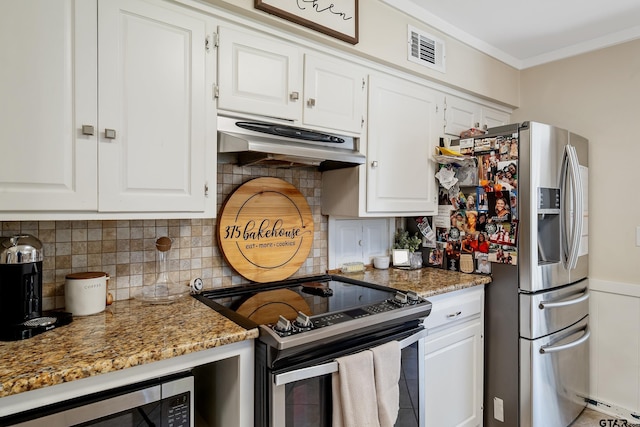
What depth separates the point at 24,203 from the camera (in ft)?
3.80

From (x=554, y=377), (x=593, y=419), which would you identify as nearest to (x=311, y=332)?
(x=554, y=377)

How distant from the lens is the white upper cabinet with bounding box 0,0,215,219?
115cm

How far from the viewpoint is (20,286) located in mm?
1204

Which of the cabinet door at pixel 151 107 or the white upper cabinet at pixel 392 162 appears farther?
the white upper cabinet at pixel 392 162

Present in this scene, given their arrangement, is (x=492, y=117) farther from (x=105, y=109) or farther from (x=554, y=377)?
(x=105, y=109)

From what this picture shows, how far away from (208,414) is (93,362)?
668mm

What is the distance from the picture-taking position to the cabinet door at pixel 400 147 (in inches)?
82.7

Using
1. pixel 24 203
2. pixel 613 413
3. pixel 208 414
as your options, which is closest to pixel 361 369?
pixel 208 414

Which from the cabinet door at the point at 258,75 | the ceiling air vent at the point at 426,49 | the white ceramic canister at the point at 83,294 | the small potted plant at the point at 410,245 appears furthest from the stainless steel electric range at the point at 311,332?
the ceiling air vent at the point at 426,49

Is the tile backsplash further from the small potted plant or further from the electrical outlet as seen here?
the electrical outlet

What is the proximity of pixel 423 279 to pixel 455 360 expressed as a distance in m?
0.47

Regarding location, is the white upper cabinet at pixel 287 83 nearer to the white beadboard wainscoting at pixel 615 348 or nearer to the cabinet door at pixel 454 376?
the cabinet door at pixel 454 376

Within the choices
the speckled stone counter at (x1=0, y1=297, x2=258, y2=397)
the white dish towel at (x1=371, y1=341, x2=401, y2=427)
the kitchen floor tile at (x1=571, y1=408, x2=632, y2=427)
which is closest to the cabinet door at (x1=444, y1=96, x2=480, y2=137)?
the white dish towel at (x1=371, y1=341, x2=401, y2=427)

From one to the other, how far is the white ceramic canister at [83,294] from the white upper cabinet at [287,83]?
33.0 inches
